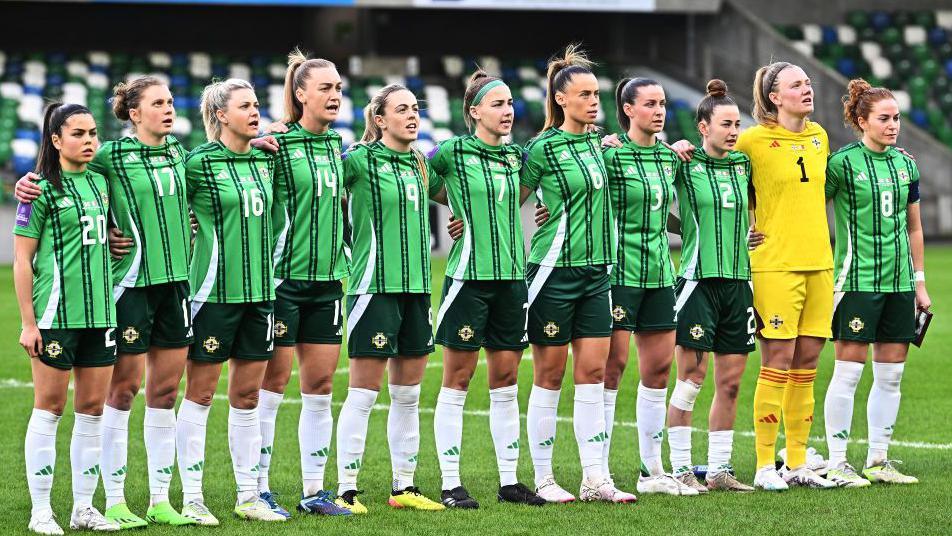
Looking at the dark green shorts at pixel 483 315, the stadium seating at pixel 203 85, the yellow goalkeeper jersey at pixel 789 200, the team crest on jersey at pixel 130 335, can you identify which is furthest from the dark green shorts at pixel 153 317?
the stadium seating at pixel 203 85

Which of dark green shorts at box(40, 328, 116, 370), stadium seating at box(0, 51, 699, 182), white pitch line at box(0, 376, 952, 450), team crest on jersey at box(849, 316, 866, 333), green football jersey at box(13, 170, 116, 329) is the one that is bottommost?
white pitch line at box(0, 376, 952, 450)

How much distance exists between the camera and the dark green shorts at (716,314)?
729 cm

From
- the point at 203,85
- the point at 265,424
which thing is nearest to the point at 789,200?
the point at 265,424

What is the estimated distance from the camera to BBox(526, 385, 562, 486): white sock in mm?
7039

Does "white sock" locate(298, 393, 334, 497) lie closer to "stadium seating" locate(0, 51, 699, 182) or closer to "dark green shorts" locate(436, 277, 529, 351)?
"dark green shorts" locate(436, 277, 529, 351)

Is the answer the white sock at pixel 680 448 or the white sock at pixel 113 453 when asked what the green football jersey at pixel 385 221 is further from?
the white sock at pixel 680 448

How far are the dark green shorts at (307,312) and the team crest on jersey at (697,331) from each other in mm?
1760

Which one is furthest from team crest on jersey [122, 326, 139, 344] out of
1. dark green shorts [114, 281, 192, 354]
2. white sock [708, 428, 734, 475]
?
white sock [708, 428, 734, 475]

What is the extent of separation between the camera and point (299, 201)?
21.8 feet

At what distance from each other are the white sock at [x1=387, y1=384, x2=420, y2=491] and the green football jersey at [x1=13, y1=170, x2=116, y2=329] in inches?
54.9

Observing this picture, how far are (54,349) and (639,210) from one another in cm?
278

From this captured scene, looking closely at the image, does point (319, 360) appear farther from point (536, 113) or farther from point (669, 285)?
point (536, 113)

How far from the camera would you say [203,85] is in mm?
27812

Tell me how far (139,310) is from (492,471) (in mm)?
2400
